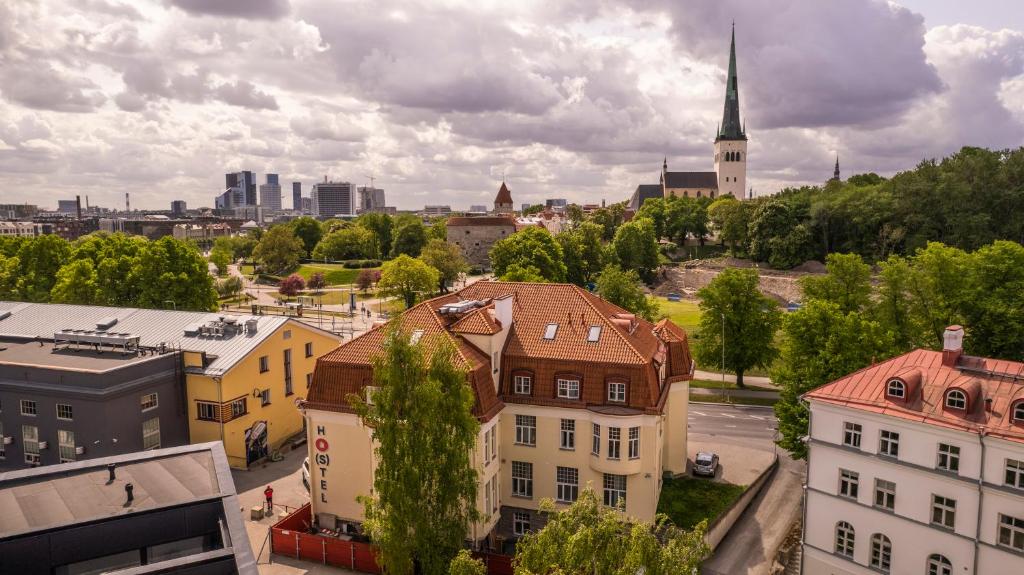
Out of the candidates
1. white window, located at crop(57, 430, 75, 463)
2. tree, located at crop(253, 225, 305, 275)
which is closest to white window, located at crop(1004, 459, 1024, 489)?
white window, located at crop(57, 430, 75, 463)

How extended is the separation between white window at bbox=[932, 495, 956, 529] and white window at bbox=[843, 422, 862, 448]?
3.20 metres

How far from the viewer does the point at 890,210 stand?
92.0 meters

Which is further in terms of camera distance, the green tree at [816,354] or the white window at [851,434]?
the green tree at [816,354]

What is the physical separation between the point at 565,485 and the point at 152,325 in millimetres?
28706

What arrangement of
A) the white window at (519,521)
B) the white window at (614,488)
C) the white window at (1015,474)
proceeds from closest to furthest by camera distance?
1. the white window at (1015,474)
2. the white window at (614,488)
3. the white window at (519,521)

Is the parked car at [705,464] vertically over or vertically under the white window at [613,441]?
under

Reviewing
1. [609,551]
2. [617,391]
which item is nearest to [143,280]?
[617,391]

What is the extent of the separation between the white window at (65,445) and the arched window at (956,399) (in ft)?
132

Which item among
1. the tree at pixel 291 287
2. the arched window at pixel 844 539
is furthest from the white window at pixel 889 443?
the tree at pixel 291 287

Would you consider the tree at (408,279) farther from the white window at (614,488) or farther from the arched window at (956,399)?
the arched window at (956,399)

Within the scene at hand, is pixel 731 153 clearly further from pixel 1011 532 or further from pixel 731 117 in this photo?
pixel 1011 532

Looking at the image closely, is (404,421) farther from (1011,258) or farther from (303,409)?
(1011,258)

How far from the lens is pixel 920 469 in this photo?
24578 mm

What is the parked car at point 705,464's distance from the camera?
1421 inches
